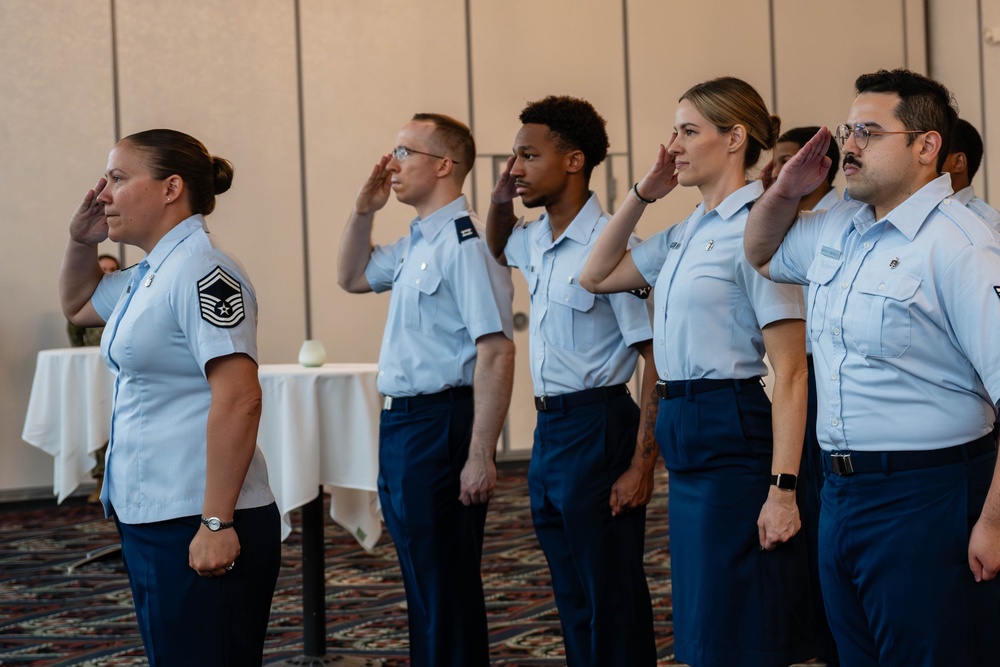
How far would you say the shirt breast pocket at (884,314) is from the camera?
1938 mm

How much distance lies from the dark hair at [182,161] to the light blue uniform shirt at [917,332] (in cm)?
132

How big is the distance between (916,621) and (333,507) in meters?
2.51

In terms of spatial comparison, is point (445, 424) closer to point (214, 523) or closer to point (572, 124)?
point (572, 124)

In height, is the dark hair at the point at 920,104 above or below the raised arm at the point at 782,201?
above

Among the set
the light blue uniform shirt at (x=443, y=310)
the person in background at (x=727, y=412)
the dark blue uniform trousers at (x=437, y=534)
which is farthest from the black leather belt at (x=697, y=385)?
the dark blue uniform trousers at (x=437, y=534)

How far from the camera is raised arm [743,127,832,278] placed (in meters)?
2.07

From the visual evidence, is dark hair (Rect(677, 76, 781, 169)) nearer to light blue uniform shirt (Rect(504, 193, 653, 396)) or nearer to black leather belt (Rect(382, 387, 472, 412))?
light blue uniform shirt (Rect(504, 193, 653, 396))

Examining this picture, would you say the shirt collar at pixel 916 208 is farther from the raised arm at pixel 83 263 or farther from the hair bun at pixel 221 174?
the raised arm at pixel 83 263

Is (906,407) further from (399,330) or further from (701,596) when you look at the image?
(399,330)

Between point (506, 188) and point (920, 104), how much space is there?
52.7 inches

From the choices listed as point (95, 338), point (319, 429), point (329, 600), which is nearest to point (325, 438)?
point (319, 429)

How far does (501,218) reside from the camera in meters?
3.26

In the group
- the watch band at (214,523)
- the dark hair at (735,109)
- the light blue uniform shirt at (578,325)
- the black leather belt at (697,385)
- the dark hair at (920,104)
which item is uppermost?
the dark hair at (735,109)

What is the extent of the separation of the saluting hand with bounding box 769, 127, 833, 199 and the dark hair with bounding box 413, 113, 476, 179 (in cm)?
138
